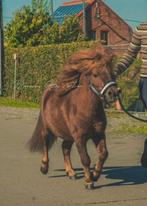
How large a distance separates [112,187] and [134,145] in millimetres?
4469

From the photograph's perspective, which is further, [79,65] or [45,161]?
[45,161]

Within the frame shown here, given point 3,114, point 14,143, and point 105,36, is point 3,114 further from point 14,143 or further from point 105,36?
point 105,36

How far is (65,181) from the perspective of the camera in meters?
8.36

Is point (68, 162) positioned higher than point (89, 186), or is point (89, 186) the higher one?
point (68, 162)

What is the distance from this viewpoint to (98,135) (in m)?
7.70

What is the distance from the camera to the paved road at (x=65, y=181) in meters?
7.18

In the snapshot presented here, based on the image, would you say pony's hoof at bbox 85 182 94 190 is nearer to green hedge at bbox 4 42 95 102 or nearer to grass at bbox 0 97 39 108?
green hedge at bbox 4 42 95 102

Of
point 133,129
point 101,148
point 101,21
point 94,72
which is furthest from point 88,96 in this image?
point 101,21

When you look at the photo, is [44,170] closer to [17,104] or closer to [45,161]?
[45,161]

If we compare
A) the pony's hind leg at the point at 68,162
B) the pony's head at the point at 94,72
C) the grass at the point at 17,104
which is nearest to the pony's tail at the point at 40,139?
the pony's hind leg at the point at 68,162

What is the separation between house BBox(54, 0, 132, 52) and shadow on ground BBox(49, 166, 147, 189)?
1609 inches

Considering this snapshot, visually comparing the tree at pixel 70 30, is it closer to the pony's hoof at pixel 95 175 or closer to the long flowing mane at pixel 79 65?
the long flowing mane at pixel 79 65

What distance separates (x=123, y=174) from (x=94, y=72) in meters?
1.97

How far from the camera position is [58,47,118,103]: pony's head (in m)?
7.27
